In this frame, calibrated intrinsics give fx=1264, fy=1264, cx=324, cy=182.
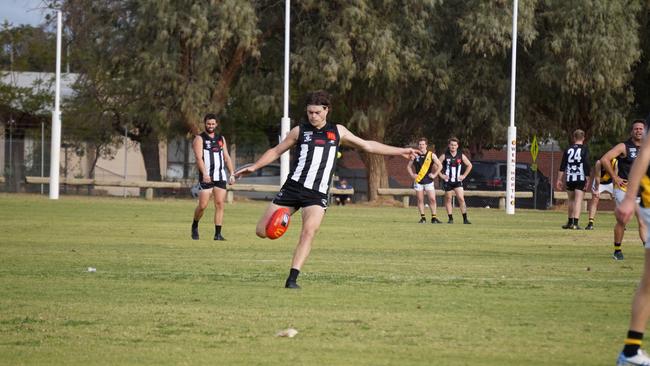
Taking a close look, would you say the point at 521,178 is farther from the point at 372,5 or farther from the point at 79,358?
the point at 79,358

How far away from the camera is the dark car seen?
50469 mm

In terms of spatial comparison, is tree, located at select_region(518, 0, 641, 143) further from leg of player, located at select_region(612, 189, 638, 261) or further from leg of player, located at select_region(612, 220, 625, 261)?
leg of player, located at select_region(612, 220, 625, 261)

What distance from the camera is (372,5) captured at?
49.1m

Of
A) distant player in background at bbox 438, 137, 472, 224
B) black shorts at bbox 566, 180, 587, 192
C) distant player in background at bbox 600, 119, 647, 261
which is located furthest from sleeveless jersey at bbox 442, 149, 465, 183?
distant player in background at bbox 600, 119, 647, 261

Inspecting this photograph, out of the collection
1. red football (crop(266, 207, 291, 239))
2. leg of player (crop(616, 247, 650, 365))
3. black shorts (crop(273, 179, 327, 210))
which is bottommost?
leg of player (crop(616, 247, 650, 365))

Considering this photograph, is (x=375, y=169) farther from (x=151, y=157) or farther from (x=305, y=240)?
(x=305, y=240)

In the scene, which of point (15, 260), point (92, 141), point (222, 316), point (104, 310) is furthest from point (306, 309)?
point (92, 141)

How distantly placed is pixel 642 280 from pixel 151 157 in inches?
1927

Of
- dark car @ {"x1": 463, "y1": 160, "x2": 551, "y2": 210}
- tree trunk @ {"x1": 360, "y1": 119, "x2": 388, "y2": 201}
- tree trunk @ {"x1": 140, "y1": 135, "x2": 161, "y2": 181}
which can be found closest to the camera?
dark car @ {"x1": 463, "y1": 160, "x2": 551, "y2": 210}

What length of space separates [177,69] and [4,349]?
131 feet

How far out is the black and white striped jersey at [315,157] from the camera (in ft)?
44.5

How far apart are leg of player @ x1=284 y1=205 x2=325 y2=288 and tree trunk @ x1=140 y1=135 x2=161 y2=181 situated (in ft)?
138

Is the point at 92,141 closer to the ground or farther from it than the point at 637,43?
closer to the ground

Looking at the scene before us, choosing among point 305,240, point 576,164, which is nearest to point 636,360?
point 305,240
